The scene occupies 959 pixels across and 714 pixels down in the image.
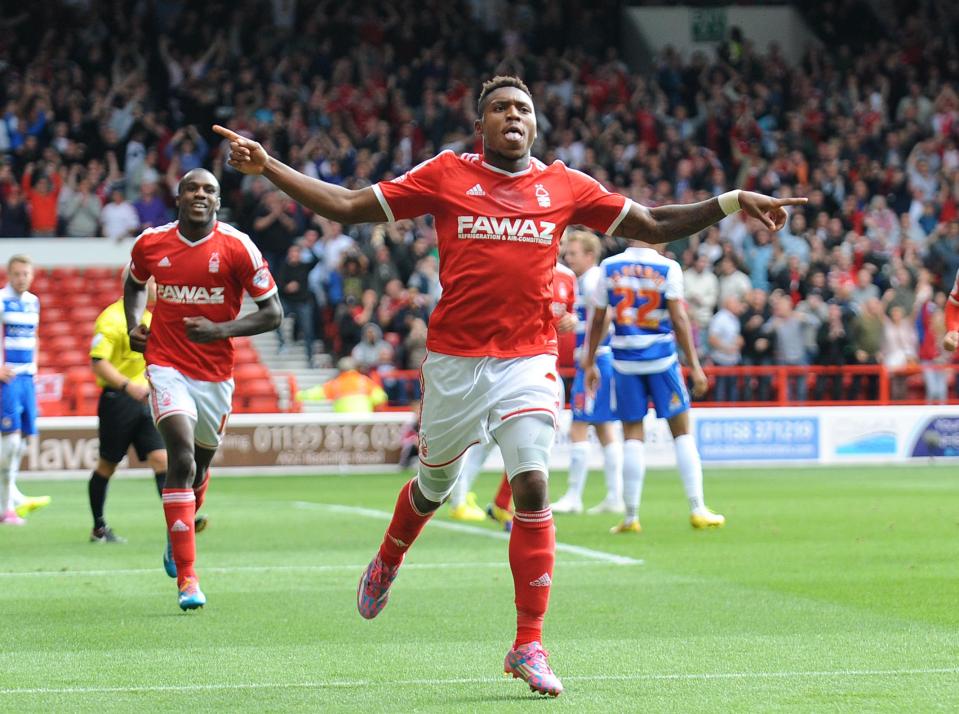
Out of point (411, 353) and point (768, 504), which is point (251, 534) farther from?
point (411, 353)

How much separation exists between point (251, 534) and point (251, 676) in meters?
7.38

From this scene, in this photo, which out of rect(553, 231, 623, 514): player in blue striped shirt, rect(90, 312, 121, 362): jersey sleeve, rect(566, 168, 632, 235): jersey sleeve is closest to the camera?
rect(566, 168, 632, 235): jersey sleeve

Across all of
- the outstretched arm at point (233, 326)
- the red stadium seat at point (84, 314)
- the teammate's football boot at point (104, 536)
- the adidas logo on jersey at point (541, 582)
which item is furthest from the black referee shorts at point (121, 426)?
the red stadium seat at point (84, 314)

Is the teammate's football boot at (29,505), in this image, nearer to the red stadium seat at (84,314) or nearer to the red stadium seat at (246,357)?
the red stadium seat at (246,357)

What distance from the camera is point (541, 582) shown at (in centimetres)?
670

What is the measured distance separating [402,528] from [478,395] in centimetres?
101

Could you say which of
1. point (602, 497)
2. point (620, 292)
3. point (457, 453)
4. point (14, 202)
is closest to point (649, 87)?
point (14, 202)

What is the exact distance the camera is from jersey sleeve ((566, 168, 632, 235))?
7.12 meters

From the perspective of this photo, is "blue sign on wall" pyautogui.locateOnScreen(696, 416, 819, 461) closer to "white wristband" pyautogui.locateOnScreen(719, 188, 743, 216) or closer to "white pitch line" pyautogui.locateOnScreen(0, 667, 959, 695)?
"white wristband" pyautogui.locateOnScreen(719, 188, 743, 216)

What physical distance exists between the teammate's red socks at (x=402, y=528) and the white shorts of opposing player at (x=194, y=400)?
85.2 inches

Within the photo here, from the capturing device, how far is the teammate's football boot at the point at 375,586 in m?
7.76

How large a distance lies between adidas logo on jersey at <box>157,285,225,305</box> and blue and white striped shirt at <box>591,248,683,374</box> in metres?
4.46

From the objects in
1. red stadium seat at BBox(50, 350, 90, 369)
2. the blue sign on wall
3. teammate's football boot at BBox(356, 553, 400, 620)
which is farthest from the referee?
the blue sign on wall

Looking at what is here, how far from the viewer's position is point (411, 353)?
2483 cm
